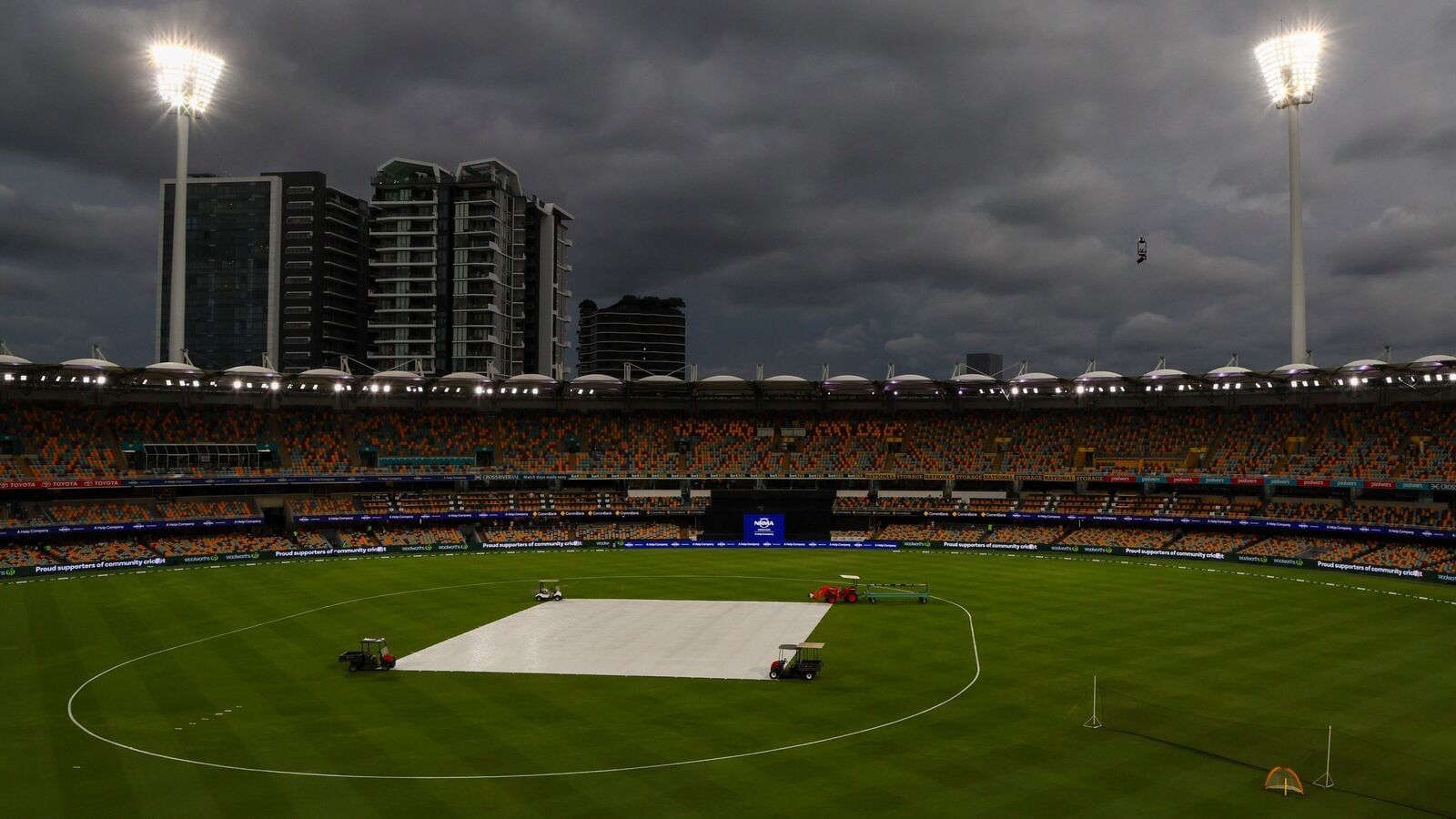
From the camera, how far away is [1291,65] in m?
75.1

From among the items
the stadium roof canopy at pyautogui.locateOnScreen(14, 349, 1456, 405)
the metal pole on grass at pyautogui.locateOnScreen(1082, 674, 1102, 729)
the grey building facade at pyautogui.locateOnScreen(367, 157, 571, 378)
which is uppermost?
the grey building facade at pyautogui.locateOnScreen(367, 157, 571, 378)

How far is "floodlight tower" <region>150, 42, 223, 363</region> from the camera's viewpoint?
250ft

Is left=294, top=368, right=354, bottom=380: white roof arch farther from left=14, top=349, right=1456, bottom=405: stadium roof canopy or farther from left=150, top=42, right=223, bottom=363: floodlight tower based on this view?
left=150, top=42, right=223, bottom=363: floodlight tower

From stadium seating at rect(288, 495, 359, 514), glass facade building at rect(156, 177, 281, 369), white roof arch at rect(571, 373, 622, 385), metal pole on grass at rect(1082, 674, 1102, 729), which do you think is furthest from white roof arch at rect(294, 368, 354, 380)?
glass facade building at rect(156, 177, 281, 369)

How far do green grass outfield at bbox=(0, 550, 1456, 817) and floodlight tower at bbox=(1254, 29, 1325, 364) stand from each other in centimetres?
3650

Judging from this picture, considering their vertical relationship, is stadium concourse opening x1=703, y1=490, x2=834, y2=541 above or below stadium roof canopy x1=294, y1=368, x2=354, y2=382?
below

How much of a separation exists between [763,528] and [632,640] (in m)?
47.3

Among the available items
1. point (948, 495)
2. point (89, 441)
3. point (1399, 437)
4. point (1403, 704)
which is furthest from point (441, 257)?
point (1403, 704)

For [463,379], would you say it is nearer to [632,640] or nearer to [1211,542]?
[632,640]

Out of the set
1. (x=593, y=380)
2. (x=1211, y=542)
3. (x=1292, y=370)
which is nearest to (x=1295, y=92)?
(x=1292, y=370)

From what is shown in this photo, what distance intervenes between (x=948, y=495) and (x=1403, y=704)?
58274mm

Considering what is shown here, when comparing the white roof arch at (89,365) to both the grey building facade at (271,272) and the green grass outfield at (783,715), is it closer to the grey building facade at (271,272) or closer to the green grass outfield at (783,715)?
the green grass outfield at (783,715)

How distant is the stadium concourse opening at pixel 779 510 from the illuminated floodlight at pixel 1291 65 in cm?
5370

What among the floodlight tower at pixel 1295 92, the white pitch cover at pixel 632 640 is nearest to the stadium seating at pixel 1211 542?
the floodlight tower at pixel 1295 92
